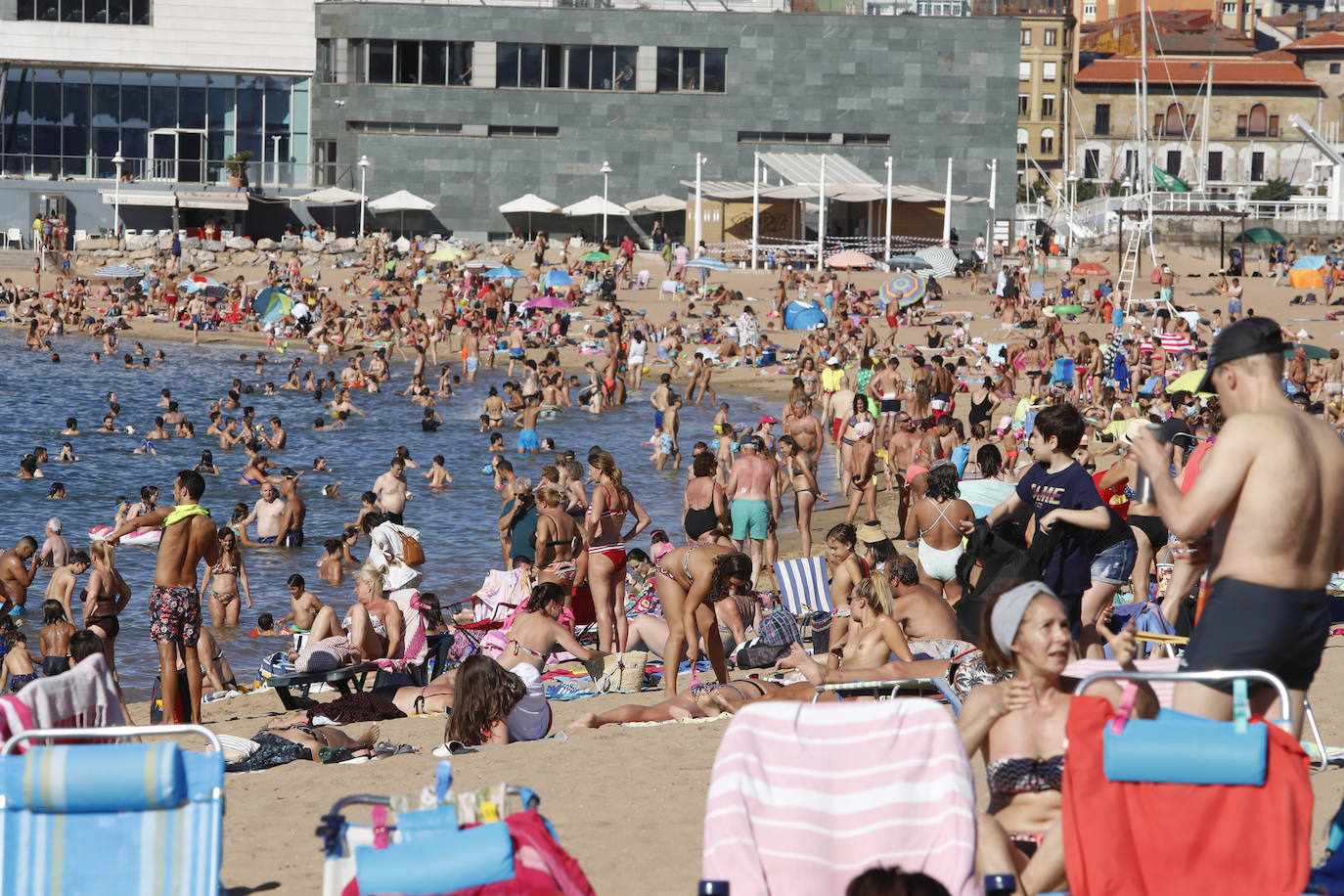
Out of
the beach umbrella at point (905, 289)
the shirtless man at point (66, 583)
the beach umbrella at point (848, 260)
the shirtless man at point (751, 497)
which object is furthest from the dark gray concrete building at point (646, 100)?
the shirtless man at point (66, 583)

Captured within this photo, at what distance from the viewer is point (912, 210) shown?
47.2 metres

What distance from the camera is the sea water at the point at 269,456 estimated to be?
14156mm

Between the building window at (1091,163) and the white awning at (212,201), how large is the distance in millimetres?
42245

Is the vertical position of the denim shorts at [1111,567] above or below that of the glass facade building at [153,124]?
below

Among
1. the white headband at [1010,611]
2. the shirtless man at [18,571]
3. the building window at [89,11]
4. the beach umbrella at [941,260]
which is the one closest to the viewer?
the white headband at [1010,611]

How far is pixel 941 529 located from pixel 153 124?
45888 millimetres

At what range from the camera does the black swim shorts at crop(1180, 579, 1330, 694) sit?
3.62m

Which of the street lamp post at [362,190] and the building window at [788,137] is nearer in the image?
the street lamp post at [362,190]

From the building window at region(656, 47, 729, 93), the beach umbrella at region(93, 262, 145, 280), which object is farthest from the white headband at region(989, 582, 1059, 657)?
the building window at region(656, 47, 729, 93)

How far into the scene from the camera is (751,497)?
12.9m

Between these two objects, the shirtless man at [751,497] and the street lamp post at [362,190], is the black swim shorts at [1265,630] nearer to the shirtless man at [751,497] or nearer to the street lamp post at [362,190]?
the shirtless man at [751,497]

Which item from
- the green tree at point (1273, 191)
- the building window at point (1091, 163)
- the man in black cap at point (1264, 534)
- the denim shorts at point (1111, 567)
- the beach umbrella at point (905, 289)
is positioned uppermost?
the building window at point (1091, 163)

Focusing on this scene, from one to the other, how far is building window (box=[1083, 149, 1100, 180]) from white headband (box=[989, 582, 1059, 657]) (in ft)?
235

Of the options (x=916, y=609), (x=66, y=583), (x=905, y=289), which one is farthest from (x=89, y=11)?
(x=916, y=609)
